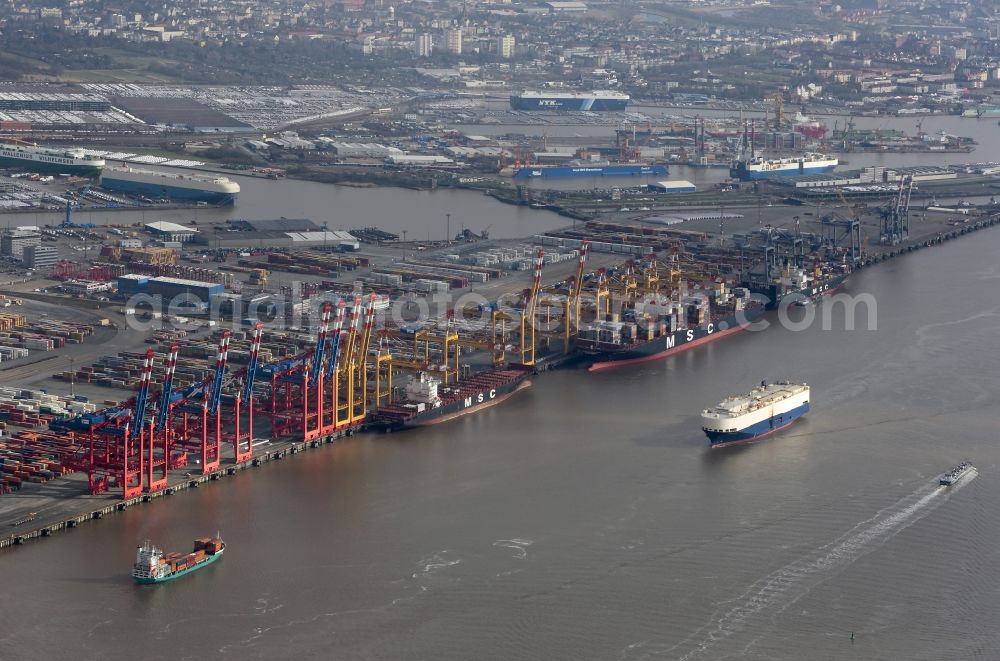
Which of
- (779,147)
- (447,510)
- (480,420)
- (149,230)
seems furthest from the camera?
(779,147)

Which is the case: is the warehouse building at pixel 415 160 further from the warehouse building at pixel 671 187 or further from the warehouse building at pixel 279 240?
the warehouse building at pixel 279 240

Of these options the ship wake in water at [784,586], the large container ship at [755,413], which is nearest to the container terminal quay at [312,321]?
the large container ship at [755,413]

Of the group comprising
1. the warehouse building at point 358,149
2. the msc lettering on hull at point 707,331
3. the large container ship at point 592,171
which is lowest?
the msc lettering on hull at point 707,331

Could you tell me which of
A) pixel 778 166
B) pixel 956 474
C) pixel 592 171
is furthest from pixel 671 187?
pixel 956 474

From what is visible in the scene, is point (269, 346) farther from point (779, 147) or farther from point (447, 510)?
point (779, 147)

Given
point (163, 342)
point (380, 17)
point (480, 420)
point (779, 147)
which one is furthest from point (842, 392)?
point (380, 17)

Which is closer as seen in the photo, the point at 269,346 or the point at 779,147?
the point at 269,346
